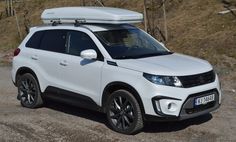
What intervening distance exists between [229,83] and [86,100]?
4319mm

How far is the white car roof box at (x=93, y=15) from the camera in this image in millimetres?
8125

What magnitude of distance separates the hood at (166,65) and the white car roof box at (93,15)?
0.87m

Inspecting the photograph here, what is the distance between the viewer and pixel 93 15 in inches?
328

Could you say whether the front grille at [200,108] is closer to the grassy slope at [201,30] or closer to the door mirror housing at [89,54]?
the door mirror housing at [89,54]

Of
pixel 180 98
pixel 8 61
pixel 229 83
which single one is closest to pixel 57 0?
pixel 8 61

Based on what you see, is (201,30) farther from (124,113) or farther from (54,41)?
(124,113)

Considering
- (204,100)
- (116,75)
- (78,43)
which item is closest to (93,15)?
(78,43)

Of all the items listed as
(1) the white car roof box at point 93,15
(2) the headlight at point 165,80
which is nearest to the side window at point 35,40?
(1) the white car roof box at point 93,15

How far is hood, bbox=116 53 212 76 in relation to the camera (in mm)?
7203

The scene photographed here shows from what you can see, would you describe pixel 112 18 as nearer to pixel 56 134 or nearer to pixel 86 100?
pixel 86 100

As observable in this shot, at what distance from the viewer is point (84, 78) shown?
26.5 feet

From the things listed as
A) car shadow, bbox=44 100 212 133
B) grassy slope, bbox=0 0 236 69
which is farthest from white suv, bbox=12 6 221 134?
grassy slope, bbox=0 0 236 69

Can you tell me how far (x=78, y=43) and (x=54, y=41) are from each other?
0.70 m

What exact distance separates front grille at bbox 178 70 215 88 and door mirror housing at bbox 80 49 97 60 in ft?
4.77
